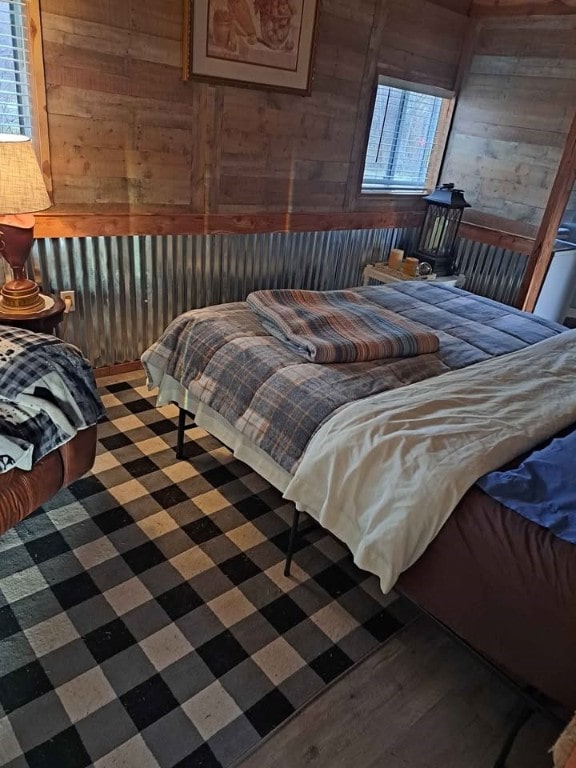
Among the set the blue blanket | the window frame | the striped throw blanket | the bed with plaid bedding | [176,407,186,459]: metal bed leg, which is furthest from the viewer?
the window frame

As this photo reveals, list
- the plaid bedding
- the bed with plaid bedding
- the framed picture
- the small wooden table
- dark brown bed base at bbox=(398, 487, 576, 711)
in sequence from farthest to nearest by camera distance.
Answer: the framed picture → the small wooden table → the plaid bedding → the bed with plaid bedding → dark brown bed base at bbox=(398, 487, 576, 711)

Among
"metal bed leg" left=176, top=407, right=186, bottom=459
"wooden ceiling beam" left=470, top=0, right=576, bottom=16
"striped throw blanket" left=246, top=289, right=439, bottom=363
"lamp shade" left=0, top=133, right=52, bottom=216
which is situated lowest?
"metal bed leg" left=176, top=407, right=186, bottom=459

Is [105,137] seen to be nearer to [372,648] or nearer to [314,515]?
[314,515]

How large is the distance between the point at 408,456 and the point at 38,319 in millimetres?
1633

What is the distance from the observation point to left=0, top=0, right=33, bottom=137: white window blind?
7.15 ft

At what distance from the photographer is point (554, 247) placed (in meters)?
3.93

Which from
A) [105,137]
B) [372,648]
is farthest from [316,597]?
[105,137]

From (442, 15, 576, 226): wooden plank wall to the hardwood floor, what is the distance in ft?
10.5

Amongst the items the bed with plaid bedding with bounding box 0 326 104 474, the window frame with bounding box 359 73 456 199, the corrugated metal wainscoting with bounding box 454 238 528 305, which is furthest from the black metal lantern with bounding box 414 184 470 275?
the bed with plaid bedding with bounding box 0 326 104 474

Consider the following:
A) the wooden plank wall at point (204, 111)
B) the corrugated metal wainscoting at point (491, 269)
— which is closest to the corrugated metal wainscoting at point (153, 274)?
the wooden plank wall at point (204, 111)

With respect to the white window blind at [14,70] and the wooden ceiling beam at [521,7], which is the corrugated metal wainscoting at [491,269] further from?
the white window blind at [14,70]

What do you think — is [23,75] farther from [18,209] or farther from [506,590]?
[506,590]

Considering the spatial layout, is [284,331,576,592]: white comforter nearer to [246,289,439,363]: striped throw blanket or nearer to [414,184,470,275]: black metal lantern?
[246,289,439,363]: striped throw blanket

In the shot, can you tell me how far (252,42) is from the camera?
280cm
